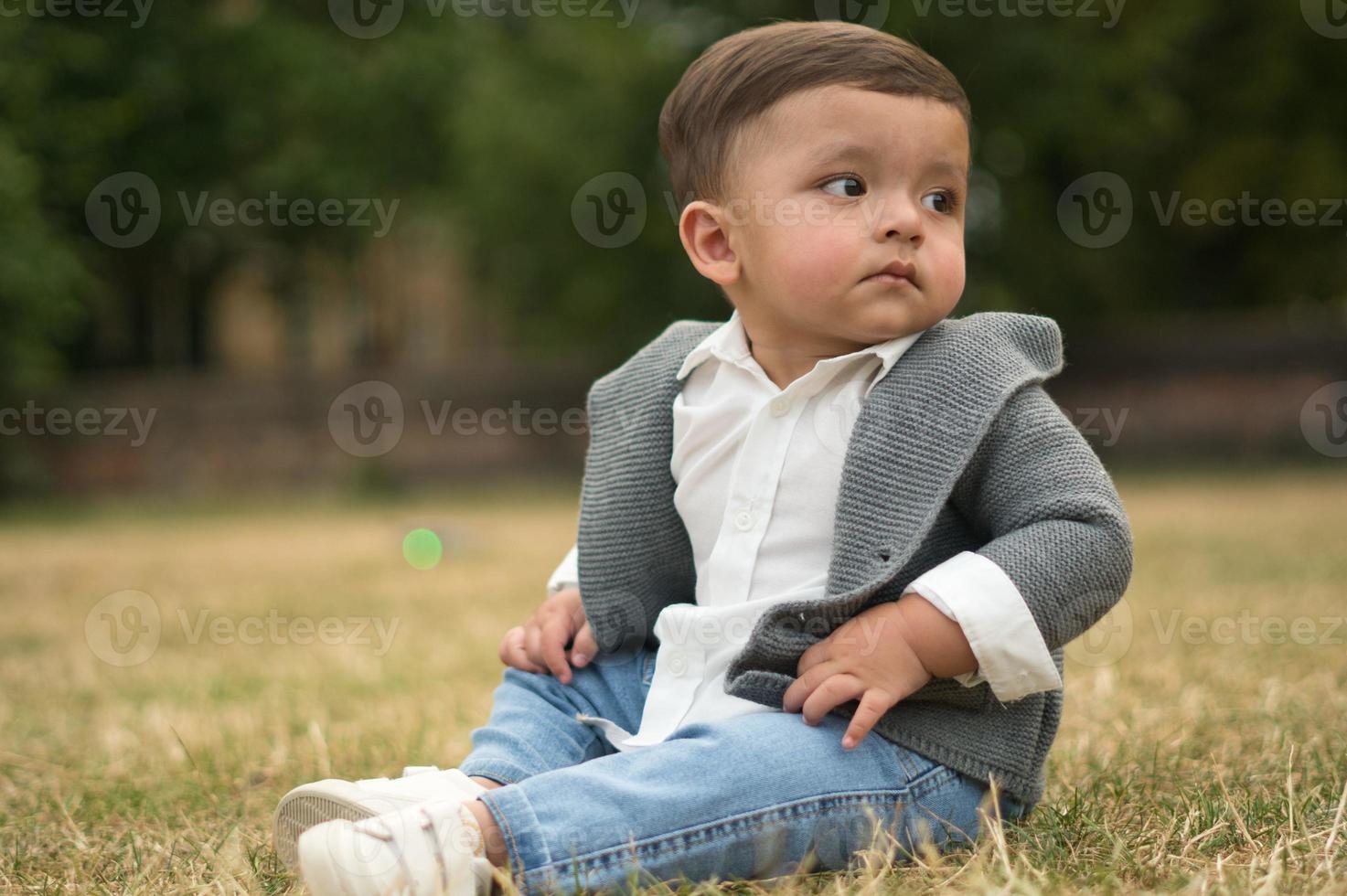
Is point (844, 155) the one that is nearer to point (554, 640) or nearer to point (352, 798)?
point (554, 640)

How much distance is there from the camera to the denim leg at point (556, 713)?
72.2 inches

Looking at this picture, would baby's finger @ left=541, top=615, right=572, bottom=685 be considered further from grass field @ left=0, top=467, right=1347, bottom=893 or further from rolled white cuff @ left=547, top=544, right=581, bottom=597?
grass field @ left=0, top=467, right=1347, bottom=893

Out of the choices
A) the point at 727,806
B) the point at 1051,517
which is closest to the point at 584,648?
the point at 727,806

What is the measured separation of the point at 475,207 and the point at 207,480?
3775 millimetres

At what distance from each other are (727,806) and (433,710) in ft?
4.73

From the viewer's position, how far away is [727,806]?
5.19ft

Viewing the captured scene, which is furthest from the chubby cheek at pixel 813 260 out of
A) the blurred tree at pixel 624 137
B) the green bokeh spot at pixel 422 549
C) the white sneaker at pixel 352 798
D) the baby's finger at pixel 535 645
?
the blurred tree at pixel 624 137

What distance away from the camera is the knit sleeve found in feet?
5.28

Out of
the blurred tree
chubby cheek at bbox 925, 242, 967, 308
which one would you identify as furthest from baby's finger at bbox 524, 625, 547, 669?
the blurred tree

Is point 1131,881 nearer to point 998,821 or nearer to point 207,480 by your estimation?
point 998,821

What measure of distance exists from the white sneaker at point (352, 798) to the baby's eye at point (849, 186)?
2.94 ft

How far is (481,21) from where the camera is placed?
56.6 feet

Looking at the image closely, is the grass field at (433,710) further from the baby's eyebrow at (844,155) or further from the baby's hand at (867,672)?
A: the baby's eyebrow at (844,155)

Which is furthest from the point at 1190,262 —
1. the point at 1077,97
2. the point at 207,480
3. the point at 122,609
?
the point at 122,609
